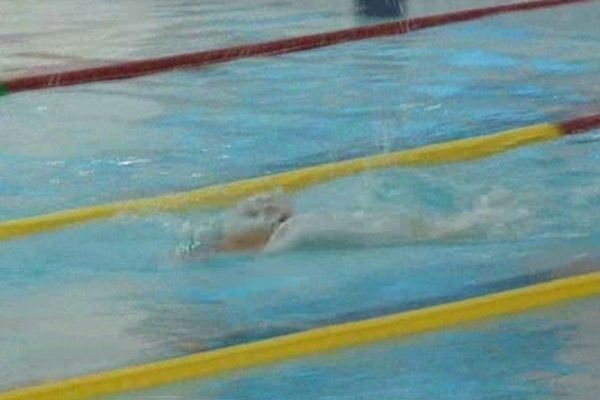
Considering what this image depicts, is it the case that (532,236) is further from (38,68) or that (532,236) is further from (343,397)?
(38,68)

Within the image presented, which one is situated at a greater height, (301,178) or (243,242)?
(243,242)

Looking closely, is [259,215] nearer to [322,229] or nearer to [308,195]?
[322,229]

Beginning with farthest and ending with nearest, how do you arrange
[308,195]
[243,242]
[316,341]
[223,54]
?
[223,54] < [308,195] < [243,242] < [316,341]

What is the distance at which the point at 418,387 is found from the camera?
202 cm

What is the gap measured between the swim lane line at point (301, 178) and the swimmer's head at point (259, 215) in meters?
0.32

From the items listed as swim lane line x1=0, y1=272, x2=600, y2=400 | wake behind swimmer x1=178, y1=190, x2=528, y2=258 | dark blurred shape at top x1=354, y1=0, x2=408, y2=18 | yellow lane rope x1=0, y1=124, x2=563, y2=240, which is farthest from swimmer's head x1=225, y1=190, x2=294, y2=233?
dark blurred shape at top x1=354, y1=0, x2=408, y2=18

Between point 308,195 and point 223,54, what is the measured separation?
204 centimetres

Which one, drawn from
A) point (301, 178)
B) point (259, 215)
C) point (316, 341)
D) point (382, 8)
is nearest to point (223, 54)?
point (382, 8)

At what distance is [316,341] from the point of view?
2170 mm

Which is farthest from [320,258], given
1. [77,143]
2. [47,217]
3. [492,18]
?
[492,18]

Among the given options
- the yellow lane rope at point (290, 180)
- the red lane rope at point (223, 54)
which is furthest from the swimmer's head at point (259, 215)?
the red lane rope at point (223, 54)

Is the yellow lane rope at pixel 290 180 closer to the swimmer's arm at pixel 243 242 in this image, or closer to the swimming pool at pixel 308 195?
the swimming pool at pixel 308 195

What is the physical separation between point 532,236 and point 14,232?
1.04 m

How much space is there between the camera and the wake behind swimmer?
2.81 metres
